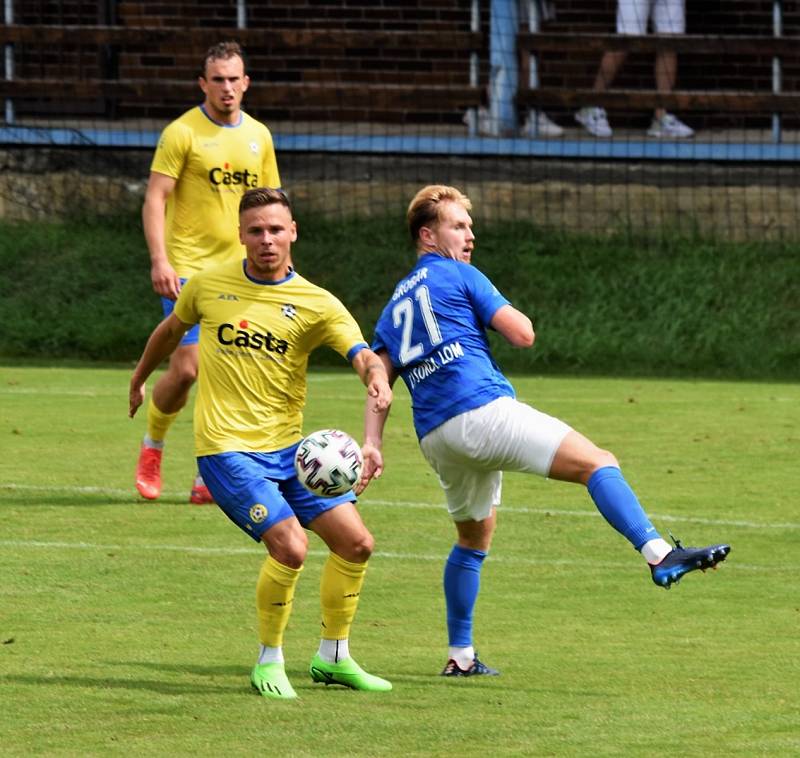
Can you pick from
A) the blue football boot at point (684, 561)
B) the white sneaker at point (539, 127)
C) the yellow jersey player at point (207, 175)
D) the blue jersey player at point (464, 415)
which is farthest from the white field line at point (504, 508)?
the white sneaker at point (539, 127)

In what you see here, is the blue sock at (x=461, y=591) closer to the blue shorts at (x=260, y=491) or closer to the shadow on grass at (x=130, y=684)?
the blue shorts at (x=260, y=491)

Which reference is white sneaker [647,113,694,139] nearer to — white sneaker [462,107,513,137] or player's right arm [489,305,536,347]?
white sneaker [462,107,513,137]

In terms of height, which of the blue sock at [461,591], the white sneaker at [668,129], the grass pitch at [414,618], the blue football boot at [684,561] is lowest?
the grass pitch at [414,618]

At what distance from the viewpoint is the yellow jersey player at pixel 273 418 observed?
21.8ft

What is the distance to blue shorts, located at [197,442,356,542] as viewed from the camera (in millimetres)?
6648

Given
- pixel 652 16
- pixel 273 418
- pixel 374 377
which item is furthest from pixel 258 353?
pixel 652 16

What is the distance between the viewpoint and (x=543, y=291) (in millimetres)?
18906

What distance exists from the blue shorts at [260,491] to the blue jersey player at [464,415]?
0.95ft

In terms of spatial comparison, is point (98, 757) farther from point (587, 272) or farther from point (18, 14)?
point (18, 14)

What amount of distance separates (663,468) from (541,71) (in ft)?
35.2

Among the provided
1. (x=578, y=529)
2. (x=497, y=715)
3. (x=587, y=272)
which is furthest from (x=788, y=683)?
(x=587, y=272)

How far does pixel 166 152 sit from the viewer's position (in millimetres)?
11000

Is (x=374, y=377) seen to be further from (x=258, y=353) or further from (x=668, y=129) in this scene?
(x=668, y=129)

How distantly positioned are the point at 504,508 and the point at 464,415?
3767 mm
